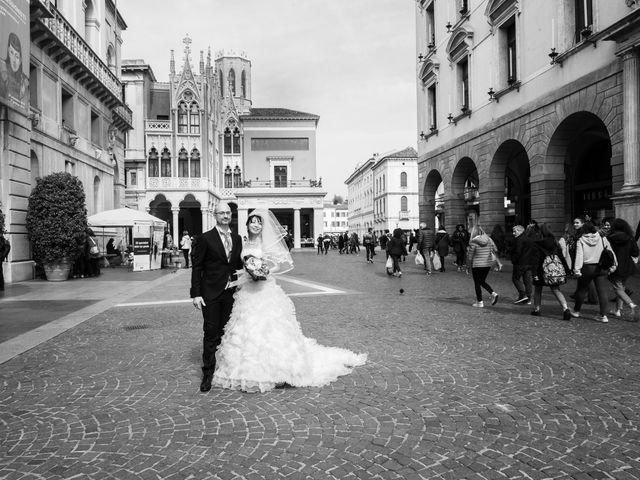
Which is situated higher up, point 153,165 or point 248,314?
point 153,165

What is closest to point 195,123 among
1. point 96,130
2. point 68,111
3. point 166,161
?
point 166,161

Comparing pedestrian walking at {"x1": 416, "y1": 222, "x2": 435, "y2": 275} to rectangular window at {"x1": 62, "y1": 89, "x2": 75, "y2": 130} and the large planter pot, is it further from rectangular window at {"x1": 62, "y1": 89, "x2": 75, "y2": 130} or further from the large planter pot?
rectangular window at {"x1": 62, "y1": 89, "x2": 75, "y2": 130}

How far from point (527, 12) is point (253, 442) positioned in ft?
60.3

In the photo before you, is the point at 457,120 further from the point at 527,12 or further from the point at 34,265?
the point at 34,265

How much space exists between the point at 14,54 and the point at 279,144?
4445cm

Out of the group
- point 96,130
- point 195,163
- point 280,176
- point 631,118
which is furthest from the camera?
point 280,176

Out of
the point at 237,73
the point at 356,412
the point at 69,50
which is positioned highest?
the point at 237,73

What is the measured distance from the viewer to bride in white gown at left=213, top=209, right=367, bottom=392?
4621mm

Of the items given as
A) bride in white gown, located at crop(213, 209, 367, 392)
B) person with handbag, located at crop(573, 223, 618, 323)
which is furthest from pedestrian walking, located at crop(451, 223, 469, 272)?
bride in white gown, located at crop(213, 209, 367, 392)

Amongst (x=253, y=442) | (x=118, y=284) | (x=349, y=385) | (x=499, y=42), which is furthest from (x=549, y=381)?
(x=499, y=42)

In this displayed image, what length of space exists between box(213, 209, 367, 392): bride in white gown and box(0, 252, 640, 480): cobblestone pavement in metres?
0.15

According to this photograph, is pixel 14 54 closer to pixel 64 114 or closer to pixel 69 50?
pixel 69 50

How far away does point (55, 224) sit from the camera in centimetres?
1548

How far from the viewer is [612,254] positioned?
310 inches
